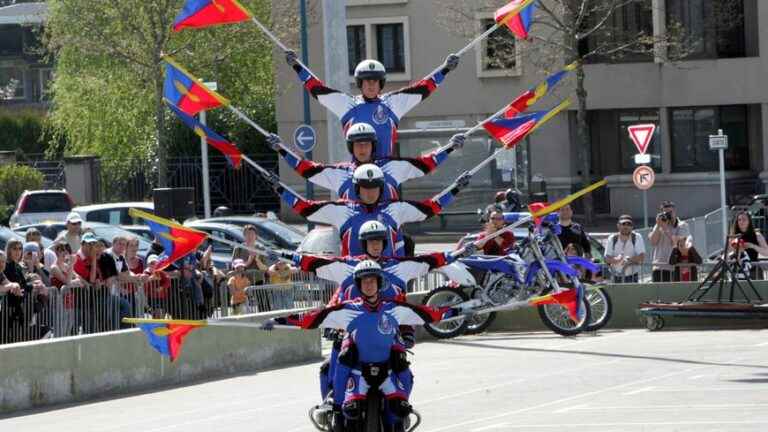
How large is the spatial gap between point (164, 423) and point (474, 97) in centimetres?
3548

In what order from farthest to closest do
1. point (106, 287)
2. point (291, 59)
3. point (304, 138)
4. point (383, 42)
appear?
point (383, 42)
point (304, 138)
point (106, 287)
point (291, 59)

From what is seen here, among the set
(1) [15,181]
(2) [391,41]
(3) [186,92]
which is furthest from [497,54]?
(3) [186,92]

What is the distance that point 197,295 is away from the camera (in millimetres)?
18625

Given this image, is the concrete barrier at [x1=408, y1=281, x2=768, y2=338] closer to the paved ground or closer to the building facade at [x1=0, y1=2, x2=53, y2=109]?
the paved ground

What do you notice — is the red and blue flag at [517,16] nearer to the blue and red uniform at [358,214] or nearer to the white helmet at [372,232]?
the blue and red uniform at [358,214]

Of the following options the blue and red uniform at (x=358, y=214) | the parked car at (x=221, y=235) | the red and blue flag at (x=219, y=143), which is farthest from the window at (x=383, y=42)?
the blue and red uniform at (x=358, y=214)

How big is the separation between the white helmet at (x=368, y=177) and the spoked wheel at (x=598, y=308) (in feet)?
30.7

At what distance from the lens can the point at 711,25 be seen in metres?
45.6

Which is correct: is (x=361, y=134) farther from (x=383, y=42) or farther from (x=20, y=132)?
(x=20, y=132)

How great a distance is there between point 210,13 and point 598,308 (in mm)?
7845

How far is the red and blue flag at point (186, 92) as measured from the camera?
1404 cm

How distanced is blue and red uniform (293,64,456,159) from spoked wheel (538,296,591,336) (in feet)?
23.8

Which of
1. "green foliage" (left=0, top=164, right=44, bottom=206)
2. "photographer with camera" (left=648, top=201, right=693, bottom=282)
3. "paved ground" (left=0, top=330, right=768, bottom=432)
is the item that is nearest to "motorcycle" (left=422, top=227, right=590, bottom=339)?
"paved ground" (left=0, top=330, right=768, bottom=432)

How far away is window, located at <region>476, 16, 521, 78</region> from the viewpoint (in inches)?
1797
